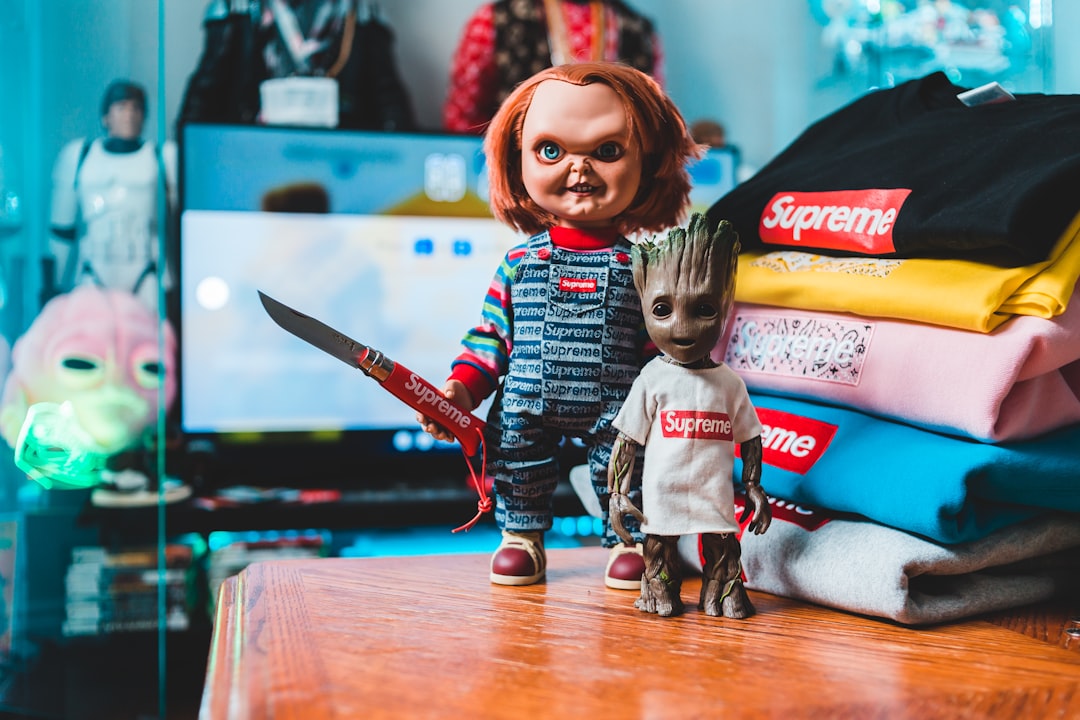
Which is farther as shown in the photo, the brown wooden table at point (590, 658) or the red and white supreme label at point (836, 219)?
the red and white supreme label at point (836, 219)

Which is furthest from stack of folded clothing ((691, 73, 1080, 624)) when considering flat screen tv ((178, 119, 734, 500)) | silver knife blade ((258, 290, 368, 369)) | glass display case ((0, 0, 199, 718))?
flat screen tv ((178, 119, 734, 500))

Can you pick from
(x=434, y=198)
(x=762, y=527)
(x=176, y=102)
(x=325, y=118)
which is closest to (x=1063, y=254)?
(x=762, y=527)

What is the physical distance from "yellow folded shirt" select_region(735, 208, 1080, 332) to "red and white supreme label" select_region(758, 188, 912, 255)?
1 centimetres

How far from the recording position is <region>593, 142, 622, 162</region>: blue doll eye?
0.61 metres

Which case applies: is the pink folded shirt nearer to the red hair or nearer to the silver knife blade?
the red hair

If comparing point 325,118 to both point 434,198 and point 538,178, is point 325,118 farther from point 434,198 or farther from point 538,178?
point 538,178

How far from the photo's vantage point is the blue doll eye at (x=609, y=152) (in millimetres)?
606

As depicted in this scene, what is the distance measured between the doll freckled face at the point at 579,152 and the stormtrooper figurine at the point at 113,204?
0.47 meters

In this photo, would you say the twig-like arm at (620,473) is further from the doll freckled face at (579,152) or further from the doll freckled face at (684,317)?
the doll freckled face at (579,152)

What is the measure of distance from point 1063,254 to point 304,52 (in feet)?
5.51

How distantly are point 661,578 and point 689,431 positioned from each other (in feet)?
0.26

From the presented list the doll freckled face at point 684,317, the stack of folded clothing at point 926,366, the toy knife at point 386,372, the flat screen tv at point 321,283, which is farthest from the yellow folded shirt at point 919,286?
the flat screen tv at point 321,283

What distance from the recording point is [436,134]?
1759 millimetres

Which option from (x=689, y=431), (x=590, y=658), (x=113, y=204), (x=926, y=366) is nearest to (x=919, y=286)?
(x=926, y=366)
